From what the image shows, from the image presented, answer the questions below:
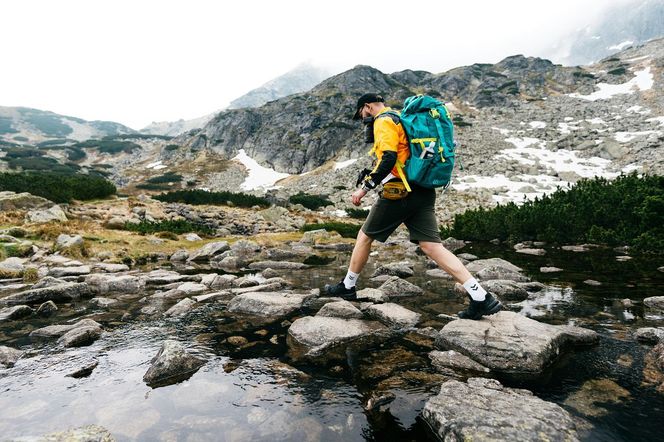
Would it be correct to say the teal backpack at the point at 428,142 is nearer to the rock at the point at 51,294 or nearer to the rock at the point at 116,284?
the rock at the point at 116,284

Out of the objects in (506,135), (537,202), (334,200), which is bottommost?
(334,200)

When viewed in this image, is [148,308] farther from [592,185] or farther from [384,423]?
[592,185]

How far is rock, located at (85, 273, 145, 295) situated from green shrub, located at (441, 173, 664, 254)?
669 inches

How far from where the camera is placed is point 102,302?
709 centimetres

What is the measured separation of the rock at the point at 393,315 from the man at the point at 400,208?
30.5 inches

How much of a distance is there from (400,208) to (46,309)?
6.49 meters

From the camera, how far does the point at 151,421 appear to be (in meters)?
3.01

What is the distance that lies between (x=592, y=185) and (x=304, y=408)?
22.5 metres

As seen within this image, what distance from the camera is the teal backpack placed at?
472 cm

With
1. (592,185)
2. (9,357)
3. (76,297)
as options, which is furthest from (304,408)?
(592,185)

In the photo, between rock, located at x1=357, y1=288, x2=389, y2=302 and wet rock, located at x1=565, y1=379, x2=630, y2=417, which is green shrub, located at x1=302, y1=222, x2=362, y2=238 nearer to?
rock, located at x1=357, y1=288, x2=389, y2=302

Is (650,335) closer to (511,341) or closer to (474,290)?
(511,341)

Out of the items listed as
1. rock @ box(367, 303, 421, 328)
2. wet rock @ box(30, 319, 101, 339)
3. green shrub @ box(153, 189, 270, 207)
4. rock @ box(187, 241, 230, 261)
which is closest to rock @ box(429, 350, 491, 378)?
rock @ box(367, 303, 421, 328)

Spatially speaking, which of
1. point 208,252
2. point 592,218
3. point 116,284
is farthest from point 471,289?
point 592,218
